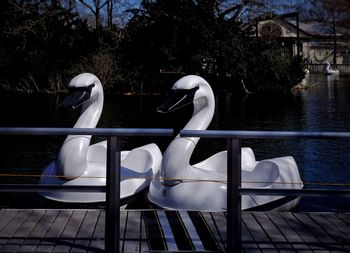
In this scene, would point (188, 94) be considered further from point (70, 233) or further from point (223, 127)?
point (223, 127)

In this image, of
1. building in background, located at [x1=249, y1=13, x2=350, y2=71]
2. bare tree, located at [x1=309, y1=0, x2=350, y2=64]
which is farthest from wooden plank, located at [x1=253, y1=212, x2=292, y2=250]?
bare tree, located at [x1=309, y1=0, x2=350, y2=64]

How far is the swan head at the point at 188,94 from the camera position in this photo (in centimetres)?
674

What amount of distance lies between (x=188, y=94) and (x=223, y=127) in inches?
427

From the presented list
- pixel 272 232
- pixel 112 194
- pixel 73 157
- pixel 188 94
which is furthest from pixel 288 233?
pixel 73 157

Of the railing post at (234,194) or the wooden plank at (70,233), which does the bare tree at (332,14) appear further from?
the railing post at (234,194)

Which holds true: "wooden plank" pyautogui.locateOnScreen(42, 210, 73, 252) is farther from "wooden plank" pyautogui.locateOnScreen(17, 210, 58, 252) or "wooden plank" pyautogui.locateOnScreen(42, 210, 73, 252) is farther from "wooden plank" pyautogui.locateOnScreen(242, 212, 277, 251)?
"wooden plank" pyautogui.locateOnScreen(242, 212, 277, 251)

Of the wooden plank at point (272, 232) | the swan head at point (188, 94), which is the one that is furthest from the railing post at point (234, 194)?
the swan head at point (188, 94)

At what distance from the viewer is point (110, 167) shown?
3.59 m

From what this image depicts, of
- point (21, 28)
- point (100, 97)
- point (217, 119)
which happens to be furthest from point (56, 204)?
point (21, 28)

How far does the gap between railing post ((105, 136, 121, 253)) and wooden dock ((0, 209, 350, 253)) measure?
0.83ft

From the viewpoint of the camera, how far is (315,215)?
16.1ft

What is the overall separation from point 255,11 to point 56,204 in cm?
3153

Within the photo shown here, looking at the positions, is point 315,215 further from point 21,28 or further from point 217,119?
point 21,28

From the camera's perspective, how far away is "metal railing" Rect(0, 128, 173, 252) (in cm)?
351
